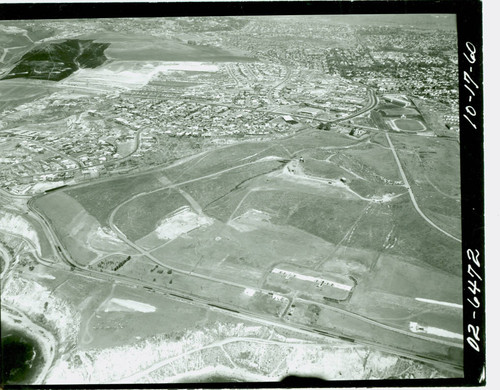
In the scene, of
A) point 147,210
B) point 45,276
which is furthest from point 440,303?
point 45,276

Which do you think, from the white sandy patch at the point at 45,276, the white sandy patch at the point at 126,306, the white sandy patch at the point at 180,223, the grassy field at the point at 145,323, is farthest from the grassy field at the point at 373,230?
the white sandy patch at the point at 45,276

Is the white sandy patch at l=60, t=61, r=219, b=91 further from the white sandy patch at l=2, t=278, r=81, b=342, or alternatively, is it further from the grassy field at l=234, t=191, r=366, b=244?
the white sandy patch at l=2, t=278, r=81, b=342

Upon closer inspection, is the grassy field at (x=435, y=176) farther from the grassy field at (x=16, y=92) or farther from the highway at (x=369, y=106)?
the grassy field at (x=16, y=92)

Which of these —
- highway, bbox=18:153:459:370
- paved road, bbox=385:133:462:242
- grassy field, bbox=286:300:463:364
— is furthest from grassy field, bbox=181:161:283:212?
grassy field, bbox=286:300:463:364

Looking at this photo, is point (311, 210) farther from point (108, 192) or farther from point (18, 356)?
point (18, 356)

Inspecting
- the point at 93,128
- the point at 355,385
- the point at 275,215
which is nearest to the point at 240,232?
the point at 275,215

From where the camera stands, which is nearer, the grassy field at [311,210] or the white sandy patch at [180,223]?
the grassy field at [311,210]
